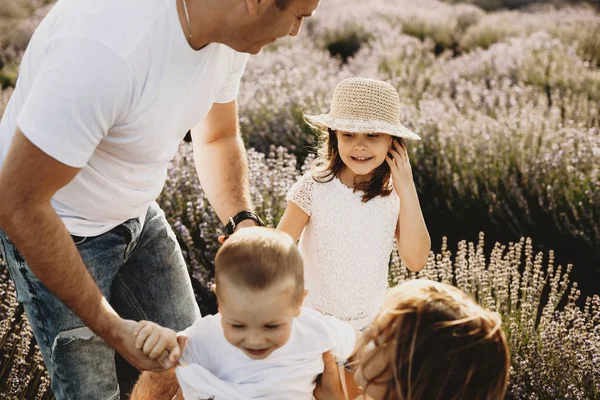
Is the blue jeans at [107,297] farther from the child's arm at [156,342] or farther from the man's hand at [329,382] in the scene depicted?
the man's hand at [329,382]

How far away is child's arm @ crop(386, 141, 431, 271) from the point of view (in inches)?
88.3

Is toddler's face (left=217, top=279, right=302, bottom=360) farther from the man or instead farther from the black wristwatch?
the black wristwatch

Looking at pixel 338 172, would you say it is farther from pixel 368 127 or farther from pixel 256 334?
pixel 256 334

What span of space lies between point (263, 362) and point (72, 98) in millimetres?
810

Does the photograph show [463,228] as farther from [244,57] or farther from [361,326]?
[244,57]

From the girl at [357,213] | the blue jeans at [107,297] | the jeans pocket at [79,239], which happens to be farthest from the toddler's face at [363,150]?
the jeans pocket at [79,239]

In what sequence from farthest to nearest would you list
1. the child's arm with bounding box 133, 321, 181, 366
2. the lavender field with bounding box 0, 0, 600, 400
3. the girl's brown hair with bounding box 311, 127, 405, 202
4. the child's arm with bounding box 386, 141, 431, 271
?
the lavender field with bounding box 0, 0, 600, 400 → the girl's brown hair with bounding box 311, 127, 405, 202 → the child's arm with bounding box 386, 141, 431, 271 → the child's arm with bounding box 133, 321, 181, 366

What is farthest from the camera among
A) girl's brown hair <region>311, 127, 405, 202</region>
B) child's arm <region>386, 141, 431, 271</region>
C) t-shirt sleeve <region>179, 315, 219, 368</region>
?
girl's brown hair <region>311, 127, 405, 202</region>

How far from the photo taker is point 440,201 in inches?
174

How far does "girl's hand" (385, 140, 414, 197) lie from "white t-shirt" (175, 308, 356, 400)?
27.8 inches

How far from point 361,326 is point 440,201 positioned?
2259 mm

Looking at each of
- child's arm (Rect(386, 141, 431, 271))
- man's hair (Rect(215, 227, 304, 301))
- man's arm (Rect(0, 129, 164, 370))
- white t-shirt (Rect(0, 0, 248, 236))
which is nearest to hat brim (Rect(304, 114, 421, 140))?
child's arm (Rect(386, 141, 431, 271))

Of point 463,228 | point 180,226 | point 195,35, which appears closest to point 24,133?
point 195,35

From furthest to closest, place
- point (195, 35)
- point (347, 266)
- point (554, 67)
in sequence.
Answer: point (554, 67) → point (347, 266) → point (195, 35)
